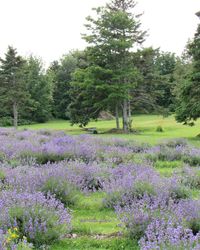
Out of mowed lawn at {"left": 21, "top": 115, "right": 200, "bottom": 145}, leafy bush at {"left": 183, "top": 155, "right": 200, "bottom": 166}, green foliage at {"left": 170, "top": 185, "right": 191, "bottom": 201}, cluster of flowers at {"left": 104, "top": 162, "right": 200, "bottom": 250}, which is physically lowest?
mowed lawn at {"left": 21, "top": 115, "right": 200, "bottom": 145}

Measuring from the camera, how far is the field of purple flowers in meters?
4.37

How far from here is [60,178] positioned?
6.85 metres

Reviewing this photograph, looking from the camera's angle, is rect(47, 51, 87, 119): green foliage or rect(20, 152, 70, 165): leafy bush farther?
rect(47, 51, 87, 119): green foliage

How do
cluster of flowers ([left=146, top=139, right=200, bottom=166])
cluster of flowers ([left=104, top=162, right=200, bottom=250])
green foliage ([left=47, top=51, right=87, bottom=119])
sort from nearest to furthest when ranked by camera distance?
cluster of flowers ([left=104, top=162, right=200, bottom=250]) → cluster of flowers ([left=146, top=139, right=200, bottom=166]) → green foliage ([left=47, top=51, right=87, bottom=119])

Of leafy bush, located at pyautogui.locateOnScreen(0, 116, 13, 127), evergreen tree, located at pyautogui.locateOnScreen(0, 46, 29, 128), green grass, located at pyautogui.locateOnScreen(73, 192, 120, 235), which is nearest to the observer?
green grass, located at pyautogui.locateOnScreen(73, 192, 120, 235)

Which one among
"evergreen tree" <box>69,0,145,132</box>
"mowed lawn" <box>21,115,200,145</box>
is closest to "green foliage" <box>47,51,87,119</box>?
"mowed lawn" <box>21,115,200,145</box>

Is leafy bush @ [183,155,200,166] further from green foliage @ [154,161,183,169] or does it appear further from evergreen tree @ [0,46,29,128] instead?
evergreen tree @ [0,46,29,128]

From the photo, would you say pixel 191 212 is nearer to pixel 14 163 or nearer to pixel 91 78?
pixel 14 163

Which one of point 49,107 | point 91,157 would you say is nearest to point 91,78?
point 91,157

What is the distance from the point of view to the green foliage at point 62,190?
6609mm

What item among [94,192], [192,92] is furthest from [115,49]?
[94,192]

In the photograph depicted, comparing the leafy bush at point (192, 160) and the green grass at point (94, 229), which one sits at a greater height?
the leafy bush at point (192, 160)

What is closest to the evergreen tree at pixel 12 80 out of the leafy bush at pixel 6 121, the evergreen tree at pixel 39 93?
the leafy bush at pixel 6 121

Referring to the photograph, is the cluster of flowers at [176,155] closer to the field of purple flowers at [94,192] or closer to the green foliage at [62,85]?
the field of purple flowers at [94,192]
